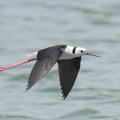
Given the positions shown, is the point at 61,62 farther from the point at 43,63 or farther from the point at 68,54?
the point at 43,63

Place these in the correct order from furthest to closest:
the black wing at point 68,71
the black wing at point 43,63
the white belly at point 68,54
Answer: the black wing at point 68,71 < the white belly at point 68,54 < the black wing at point 43,63

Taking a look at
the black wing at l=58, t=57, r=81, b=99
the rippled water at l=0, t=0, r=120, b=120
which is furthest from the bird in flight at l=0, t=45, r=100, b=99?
the rippled water at l=0, t=0, r=120, b=120

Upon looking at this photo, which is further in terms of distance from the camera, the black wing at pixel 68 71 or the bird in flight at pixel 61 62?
the black wing at pixel 68 71

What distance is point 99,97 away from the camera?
14.2m

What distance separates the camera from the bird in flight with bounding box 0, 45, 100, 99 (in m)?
9.38

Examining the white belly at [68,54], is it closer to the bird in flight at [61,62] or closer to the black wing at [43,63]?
the bird in flight at [61,62]

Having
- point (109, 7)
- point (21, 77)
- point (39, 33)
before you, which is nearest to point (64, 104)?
point (21, 77)

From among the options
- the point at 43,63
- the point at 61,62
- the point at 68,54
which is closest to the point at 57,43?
the point at 61,62

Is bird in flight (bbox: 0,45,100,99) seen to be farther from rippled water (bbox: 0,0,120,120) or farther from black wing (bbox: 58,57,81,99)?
rippled water (bbox: 0,0,120,120)

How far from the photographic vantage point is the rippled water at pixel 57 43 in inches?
515

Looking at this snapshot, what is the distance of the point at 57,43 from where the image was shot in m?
17.7

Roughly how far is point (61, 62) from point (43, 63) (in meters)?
1.11

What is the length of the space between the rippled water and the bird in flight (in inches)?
78.6

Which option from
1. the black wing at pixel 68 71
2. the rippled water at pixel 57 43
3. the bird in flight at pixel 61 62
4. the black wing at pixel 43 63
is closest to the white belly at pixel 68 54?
the bird in flight at pixel 61 62
